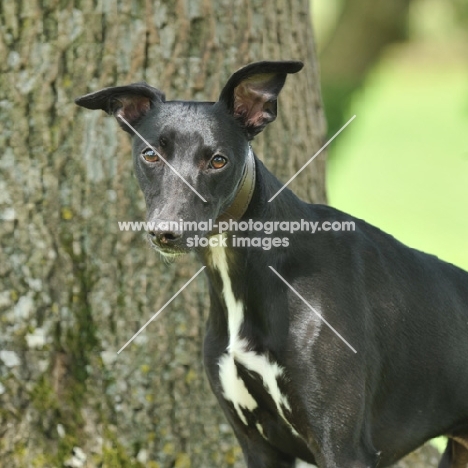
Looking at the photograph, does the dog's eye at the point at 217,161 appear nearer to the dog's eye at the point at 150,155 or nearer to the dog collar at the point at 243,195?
the dog collar at the point at 243,195

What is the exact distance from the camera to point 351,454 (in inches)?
160

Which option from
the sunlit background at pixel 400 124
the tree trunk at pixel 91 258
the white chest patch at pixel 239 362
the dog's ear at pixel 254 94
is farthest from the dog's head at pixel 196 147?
the sunlit background at pixel 400 124

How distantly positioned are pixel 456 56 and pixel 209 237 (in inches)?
856

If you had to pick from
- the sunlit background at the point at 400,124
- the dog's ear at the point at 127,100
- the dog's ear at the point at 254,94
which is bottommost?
the sunlit background at the point at 400,124

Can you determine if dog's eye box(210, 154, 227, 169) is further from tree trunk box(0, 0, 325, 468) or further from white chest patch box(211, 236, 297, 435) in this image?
tree trunk box(0, 0, 325, 468)

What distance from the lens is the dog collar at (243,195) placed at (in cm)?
404

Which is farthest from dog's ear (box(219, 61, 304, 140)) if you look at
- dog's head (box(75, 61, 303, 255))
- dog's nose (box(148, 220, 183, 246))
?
dog's nose (box(148, 220, 183, 246))

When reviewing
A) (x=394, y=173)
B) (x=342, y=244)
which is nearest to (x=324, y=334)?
(x=342, y=244)

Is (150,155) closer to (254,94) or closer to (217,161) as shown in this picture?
(217,161)

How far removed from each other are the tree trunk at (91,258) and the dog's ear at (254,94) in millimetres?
918

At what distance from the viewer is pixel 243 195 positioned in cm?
406

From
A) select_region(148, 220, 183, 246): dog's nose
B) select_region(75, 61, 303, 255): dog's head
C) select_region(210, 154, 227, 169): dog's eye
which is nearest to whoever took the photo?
select_region(148, 220, 183, 246): dog's nose

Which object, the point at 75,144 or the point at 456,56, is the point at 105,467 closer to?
the point at 75,144

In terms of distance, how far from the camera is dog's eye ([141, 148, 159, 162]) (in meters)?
3.98
